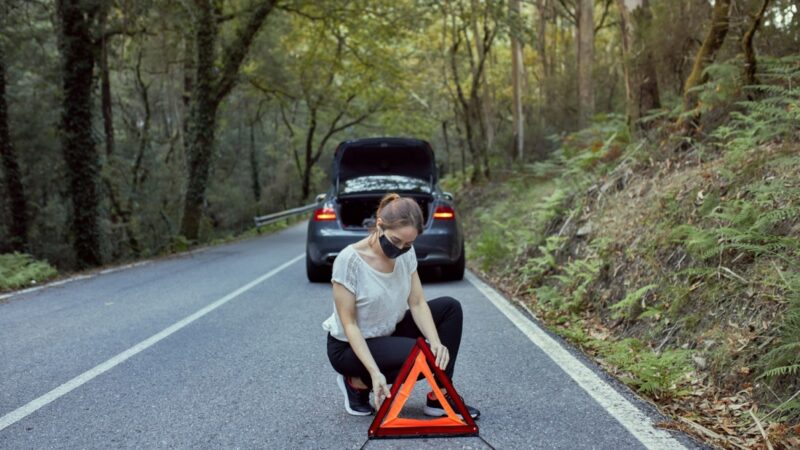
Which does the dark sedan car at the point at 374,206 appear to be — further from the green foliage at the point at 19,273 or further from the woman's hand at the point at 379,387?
the woman's hand at the point at 379,387

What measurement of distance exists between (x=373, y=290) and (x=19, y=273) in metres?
9.26

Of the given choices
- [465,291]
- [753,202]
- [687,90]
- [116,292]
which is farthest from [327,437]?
[687,90]

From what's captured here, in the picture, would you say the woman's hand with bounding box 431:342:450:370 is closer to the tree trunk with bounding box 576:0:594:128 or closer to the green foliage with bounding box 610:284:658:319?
the green foliage with bounding box 610:284:658:319

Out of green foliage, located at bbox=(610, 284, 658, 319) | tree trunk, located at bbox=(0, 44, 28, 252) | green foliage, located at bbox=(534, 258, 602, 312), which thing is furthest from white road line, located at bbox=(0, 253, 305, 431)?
tree trunk, located at bbox=(0, 44, 28, 252)

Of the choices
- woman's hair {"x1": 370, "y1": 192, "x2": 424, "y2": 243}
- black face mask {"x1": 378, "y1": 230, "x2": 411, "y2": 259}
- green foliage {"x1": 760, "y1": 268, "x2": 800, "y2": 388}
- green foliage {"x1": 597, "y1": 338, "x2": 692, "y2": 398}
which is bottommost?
green foliage {"x1": 597, "y1": 338, "x2": 692, "y2": 398}

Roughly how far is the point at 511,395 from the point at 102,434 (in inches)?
96.5

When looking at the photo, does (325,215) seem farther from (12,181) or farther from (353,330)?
(12,181)

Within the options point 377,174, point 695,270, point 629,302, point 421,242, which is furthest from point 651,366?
point 377,174

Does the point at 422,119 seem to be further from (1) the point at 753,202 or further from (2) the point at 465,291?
(1) the point at 753,202

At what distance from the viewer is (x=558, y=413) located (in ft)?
13.0

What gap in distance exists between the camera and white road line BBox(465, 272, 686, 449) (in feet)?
11.5

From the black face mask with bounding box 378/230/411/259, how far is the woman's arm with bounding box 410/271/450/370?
0.36m

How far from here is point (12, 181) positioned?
15.9m

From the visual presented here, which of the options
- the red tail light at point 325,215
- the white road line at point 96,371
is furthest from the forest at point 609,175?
the white road line at point 96,371
